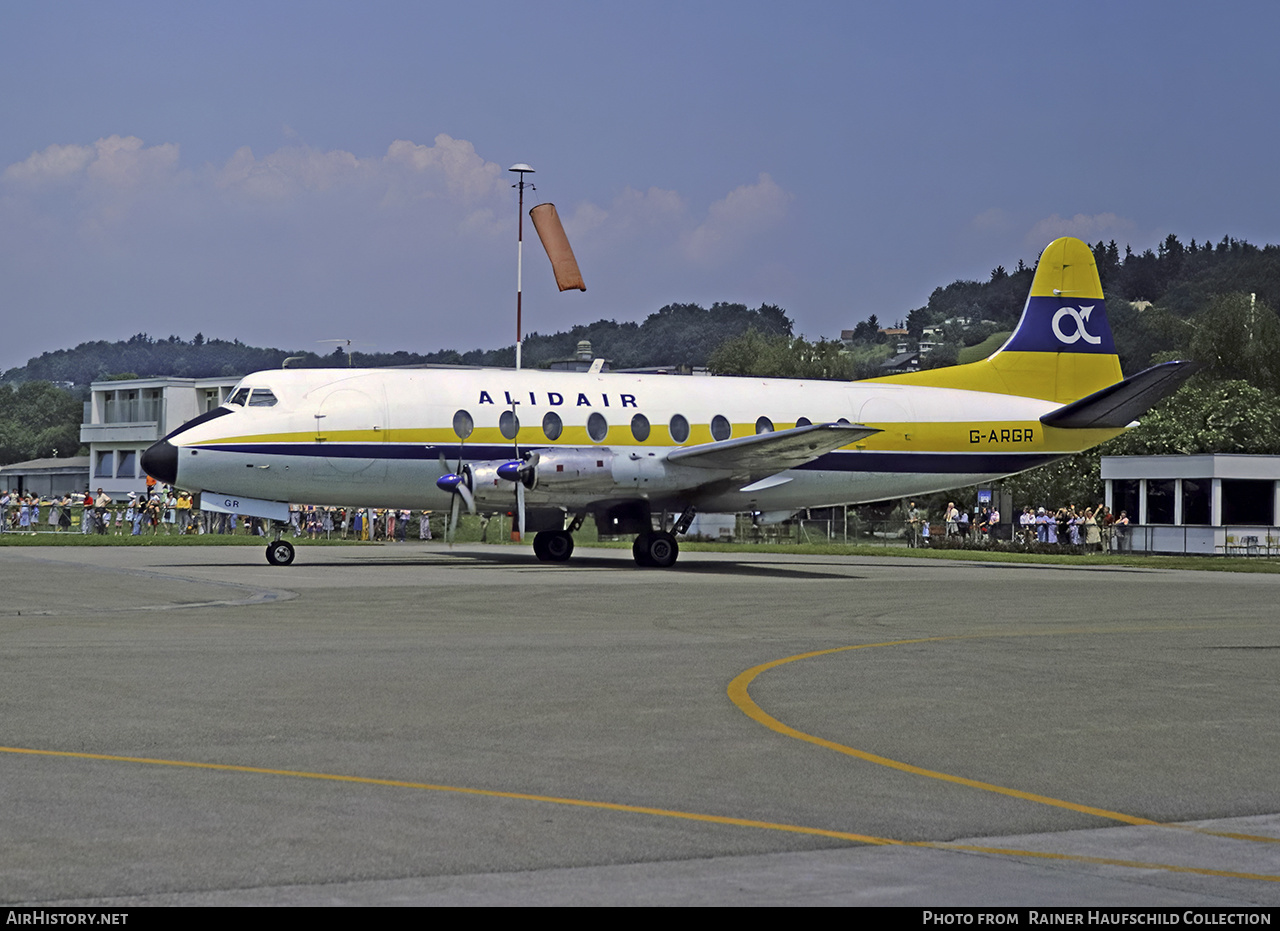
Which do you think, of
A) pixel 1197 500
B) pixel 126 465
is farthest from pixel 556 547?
pixel 126 465

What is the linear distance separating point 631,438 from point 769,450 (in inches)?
138

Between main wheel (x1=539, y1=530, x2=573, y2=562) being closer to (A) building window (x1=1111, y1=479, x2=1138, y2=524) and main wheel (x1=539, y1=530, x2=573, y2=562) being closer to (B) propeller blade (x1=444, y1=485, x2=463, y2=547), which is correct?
(B) propeller blade (x1=444, y1=485, x2=463, y2=547)

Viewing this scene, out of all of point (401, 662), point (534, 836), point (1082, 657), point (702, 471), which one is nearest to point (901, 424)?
point (702, 471)

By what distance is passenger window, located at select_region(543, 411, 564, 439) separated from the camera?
30141 millimetres

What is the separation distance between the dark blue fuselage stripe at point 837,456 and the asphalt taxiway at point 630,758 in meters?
10.4

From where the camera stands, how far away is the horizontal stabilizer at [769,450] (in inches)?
1091

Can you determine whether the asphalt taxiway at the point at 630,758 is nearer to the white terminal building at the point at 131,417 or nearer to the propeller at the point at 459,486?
the propeller at the point at 459,486

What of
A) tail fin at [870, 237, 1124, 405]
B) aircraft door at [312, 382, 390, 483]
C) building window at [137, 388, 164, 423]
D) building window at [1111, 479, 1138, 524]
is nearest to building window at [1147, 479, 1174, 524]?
building window at [1111, 479, 1138, 524]

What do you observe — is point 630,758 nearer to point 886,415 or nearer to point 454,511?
point 454,511

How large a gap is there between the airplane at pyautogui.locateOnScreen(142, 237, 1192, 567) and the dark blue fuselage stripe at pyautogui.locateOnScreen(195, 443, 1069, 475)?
1.6 inches

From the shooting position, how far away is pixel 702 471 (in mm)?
29859

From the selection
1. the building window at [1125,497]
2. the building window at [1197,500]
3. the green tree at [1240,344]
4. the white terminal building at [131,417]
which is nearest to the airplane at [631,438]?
the building window at [1197,500]

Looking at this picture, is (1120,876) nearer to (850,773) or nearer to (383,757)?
(850,773)
